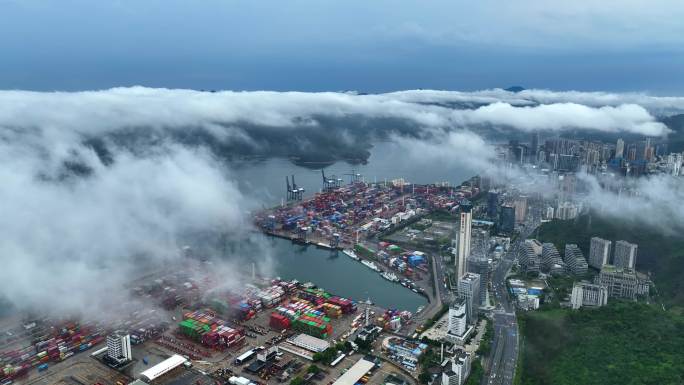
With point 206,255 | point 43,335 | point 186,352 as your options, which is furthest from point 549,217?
point 43,335

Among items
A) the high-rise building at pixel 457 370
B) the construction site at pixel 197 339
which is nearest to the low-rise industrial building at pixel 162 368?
the construction site at pixel 197 339

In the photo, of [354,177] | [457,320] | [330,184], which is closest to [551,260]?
[457,320]

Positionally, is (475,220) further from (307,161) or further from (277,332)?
(307,161)

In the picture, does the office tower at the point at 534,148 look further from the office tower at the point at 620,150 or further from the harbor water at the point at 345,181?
the office tower at the point at 620,150

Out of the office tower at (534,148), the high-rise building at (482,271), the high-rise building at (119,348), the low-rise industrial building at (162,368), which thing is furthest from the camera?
the office tower at (534,148)

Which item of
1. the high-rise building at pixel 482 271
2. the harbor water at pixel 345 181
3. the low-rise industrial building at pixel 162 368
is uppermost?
the high-rise building at pixel 482 271

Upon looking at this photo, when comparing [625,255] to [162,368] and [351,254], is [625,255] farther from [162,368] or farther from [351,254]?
[162,368]

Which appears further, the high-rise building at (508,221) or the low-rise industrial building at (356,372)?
the high-rise building at (508,221)
